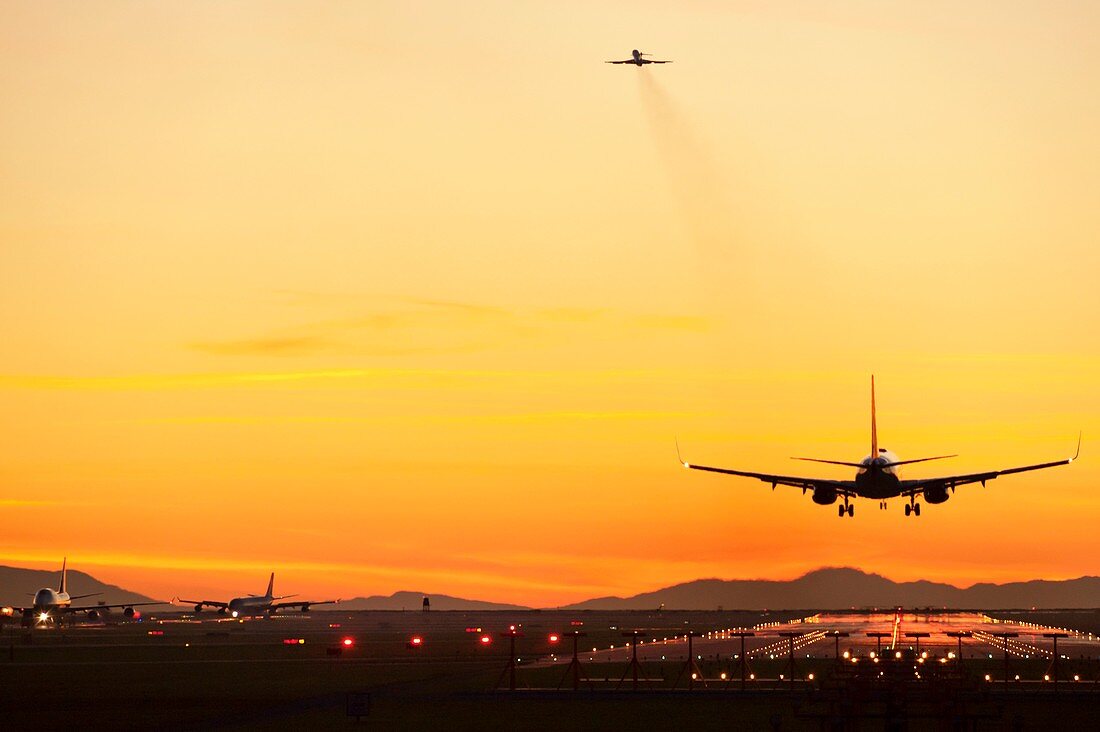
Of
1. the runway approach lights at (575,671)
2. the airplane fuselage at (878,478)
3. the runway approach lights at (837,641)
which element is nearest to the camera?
the runway approach lights at (837,641)

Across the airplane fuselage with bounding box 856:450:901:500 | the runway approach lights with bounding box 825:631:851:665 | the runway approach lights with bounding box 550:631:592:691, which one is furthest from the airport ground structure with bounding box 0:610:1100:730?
the airplane fuselage with bounding box 856:450:901:500

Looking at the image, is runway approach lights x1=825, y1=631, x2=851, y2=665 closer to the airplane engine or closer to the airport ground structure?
the airport ground structure

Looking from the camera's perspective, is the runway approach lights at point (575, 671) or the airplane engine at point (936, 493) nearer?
the runway approach lights at point (575, 671)

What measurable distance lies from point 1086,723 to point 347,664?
256ft

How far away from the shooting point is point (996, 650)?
16388 cm

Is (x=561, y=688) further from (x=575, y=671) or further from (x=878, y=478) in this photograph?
(x=878, y=478)

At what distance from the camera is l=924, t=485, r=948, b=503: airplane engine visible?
130 metres

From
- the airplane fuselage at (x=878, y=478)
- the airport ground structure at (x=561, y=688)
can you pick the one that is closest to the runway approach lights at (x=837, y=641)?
the airport ground structure at (x=561, y=688)

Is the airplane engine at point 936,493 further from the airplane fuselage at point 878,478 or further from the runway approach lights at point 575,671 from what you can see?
the runway approach lights at point 575,671

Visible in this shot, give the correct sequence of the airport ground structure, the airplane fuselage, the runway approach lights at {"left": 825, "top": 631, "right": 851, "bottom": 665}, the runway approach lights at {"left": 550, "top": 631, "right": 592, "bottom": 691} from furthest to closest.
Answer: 1. the airplane fuselage
2. the runway approach lights at {"left": 550, "top": 631, "right": 592, "bottom": 691}
3. the runway approach lights at {"left": 825, "top": 631, "right": 851, "bottom": 665}
4. the airport ground structure

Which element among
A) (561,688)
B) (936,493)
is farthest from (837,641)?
(936,493)

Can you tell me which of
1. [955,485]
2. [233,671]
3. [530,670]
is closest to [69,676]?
[233,671]

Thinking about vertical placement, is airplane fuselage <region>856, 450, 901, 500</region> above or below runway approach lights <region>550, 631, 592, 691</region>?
above

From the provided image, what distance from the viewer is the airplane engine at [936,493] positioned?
13012 cm
